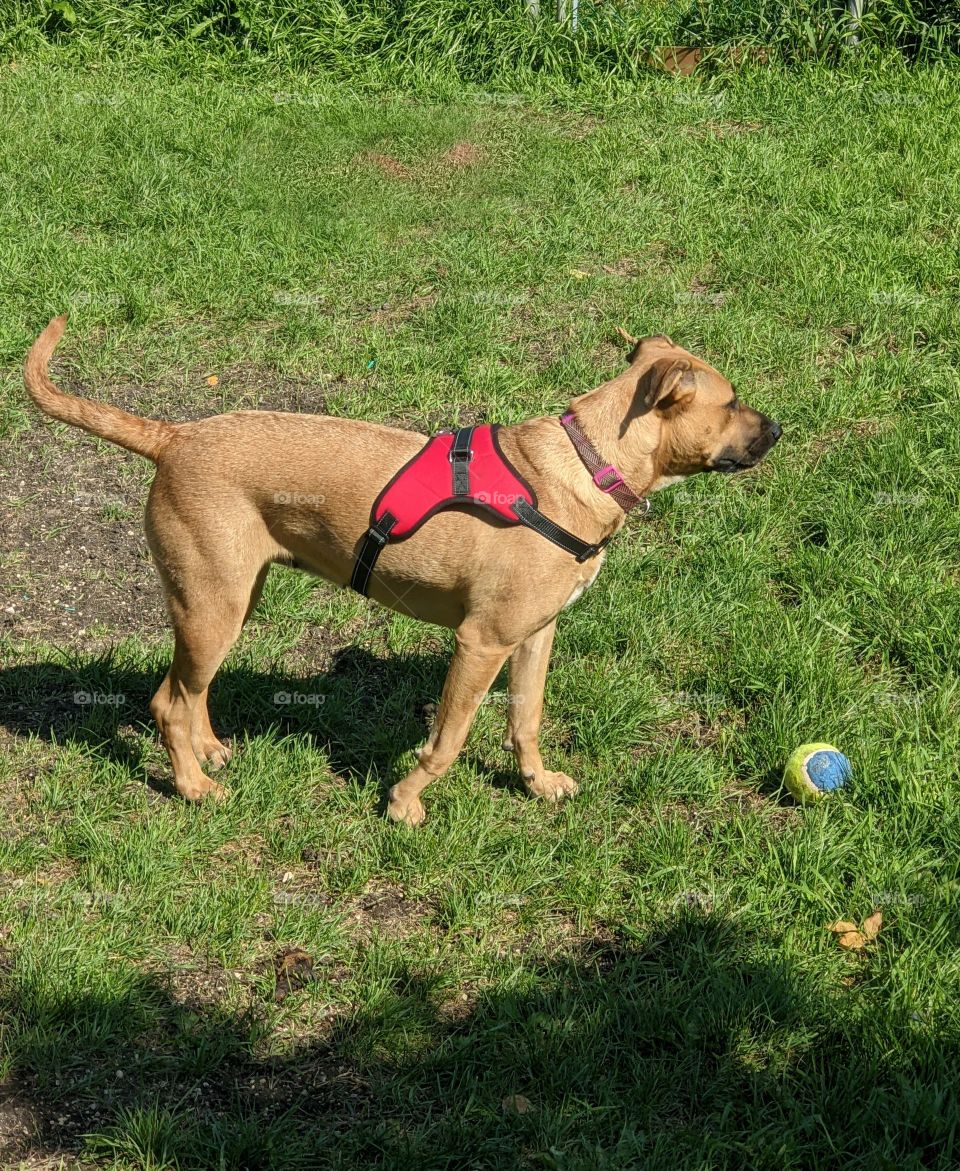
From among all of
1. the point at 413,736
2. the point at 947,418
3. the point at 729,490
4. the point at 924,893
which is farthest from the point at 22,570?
the point at 947,418

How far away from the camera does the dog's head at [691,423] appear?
473 centimetres

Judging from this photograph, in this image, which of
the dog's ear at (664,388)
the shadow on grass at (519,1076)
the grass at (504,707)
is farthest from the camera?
the dog's ear at (664,388)

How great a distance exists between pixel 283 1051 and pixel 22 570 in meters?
3.29

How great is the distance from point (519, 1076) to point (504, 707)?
2.00 meters

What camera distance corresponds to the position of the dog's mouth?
4.88 m

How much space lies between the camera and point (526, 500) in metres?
4.72

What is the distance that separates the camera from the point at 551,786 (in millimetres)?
5254

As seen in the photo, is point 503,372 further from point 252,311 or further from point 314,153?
point 314,153
